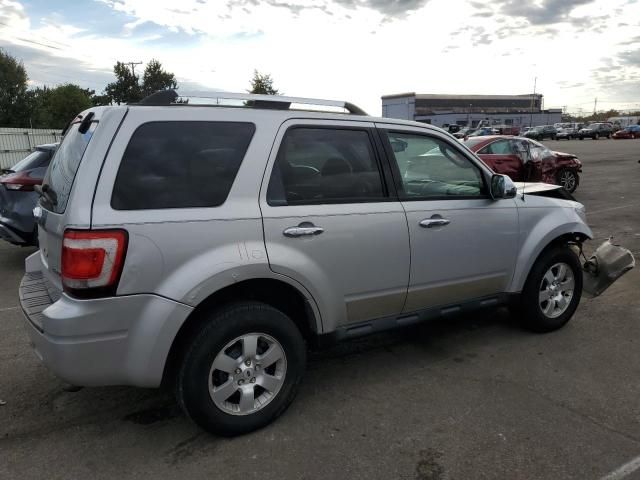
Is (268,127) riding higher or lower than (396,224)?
higher

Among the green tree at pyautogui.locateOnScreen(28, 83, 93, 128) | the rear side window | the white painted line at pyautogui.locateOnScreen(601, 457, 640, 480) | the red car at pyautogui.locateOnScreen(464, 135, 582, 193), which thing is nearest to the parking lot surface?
the white painted line at pyautogui.locateOnScreen(601, 457, 640, 480)

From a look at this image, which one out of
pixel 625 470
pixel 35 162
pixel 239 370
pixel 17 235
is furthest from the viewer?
pixel 35 162

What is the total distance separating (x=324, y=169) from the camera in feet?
10.9

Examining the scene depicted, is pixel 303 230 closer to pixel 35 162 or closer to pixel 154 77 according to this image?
pixel 35 162

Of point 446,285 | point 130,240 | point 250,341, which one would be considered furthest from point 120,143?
point 446,285

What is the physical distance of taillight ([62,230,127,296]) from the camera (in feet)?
8.34

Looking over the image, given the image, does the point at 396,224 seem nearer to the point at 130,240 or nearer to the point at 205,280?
the point at 205,280

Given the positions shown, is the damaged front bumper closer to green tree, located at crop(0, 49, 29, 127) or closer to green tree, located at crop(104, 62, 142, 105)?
green tree, located at crop(0, 49, 29, 127)

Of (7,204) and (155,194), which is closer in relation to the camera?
(155,194)

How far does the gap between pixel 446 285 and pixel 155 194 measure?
86.8 inches

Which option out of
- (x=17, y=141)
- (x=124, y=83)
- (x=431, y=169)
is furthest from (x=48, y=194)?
(x=124, y=83)

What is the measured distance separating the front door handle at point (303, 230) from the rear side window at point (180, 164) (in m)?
0.43

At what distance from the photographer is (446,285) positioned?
3834mm

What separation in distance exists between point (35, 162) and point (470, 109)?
11096 cm
